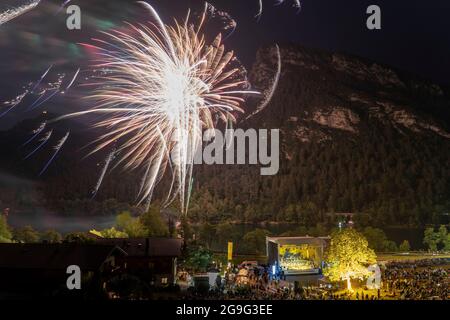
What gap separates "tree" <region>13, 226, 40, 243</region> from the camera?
3039 centimetres

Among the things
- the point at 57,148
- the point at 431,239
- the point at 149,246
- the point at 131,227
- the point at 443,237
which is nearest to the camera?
the point at 149,246

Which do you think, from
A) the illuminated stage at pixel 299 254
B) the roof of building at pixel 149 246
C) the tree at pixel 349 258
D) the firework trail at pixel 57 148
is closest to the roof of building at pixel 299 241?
the illuminated stage at pixel 299 254

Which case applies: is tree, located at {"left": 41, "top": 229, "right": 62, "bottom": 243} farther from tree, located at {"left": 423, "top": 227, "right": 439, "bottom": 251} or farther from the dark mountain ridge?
tree, located at {"left": 423, "top": 227, "right": 439, "bottom": 251}

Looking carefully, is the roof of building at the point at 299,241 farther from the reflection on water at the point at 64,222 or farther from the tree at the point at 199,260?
the reflection on water at the point at 64,222

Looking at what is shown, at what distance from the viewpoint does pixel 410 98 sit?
2463 inches

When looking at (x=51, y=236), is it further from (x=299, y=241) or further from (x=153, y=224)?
(x=299, y=241)

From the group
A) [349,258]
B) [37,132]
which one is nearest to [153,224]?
[37,132]

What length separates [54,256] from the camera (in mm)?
19344

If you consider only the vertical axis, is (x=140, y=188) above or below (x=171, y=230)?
above

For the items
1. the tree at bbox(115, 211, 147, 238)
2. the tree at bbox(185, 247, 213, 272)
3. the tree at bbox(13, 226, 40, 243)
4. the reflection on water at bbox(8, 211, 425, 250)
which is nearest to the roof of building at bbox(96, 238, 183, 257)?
the tree at bbox(185, 247, 213, 272)

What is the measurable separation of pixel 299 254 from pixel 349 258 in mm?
3478

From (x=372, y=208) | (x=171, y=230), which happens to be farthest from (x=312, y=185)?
(x=171, y=230)
